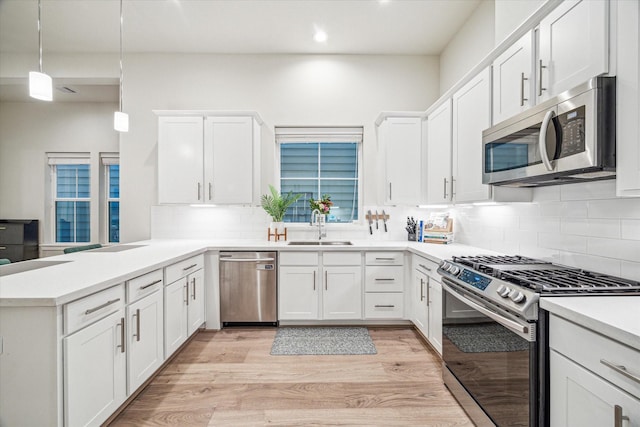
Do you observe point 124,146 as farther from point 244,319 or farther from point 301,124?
point 244,319

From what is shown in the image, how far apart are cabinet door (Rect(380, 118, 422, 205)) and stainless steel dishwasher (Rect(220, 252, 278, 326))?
1588 mm

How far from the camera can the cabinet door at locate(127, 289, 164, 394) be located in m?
2.03

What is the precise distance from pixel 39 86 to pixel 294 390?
104 inches

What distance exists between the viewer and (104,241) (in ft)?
17.2

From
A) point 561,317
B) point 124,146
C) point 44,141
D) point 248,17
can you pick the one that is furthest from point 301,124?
point 44,141

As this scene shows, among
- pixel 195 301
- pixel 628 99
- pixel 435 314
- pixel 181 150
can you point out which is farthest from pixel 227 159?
pixel 628 99

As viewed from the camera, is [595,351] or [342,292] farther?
[342,292]

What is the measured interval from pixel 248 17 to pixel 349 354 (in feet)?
11.1

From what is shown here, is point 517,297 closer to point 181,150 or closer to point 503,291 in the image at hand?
point 503,291

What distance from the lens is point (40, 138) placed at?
521cm

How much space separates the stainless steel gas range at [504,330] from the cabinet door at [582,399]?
0.05 metres

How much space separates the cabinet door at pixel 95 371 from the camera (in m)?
1.51

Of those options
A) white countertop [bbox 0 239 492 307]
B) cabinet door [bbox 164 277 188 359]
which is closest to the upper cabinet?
white countertop [bbox 0 239 492 307]

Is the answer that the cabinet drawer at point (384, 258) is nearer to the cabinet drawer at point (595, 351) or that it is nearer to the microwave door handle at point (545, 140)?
the microwave door handle at point (545, 140)
